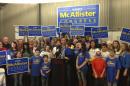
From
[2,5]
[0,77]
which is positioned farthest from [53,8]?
[0,77]

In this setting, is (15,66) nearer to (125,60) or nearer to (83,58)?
(83,58)

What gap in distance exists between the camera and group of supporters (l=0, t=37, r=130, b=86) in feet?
33.8

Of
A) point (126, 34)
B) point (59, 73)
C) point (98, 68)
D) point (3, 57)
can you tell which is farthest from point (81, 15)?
point (3, 57)

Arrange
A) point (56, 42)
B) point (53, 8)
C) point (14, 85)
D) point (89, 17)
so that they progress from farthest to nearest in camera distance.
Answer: point (53, 8) → point (89, 17) → point (56, 42) → point (14, 85)

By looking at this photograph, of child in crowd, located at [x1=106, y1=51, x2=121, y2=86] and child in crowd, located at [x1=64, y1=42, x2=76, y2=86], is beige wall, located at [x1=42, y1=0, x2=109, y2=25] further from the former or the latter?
child in crowd, located at [x1=106, y1=51, x2=121, y2=86]

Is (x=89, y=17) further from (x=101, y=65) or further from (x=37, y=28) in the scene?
(x=101, y=65)

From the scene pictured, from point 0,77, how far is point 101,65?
3.18 m

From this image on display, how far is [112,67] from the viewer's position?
1028cm

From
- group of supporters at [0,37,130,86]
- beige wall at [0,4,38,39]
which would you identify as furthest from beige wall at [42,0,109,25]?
group of supporters at [0,37,130,86]

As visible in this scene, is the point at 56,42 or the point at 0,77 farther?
the point at 56,42

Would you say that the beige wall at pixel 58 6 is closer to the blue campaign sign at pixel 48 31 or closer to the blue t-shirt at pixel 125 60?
the blue campaign sign at pixel 48 31

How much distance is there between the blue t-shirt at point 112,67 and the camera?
1022 centimetres

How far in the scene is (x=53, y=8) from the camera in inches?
811

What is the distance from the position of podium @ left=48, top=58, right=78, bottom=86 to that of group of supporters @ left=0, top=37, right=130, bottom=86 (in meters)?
0.10
